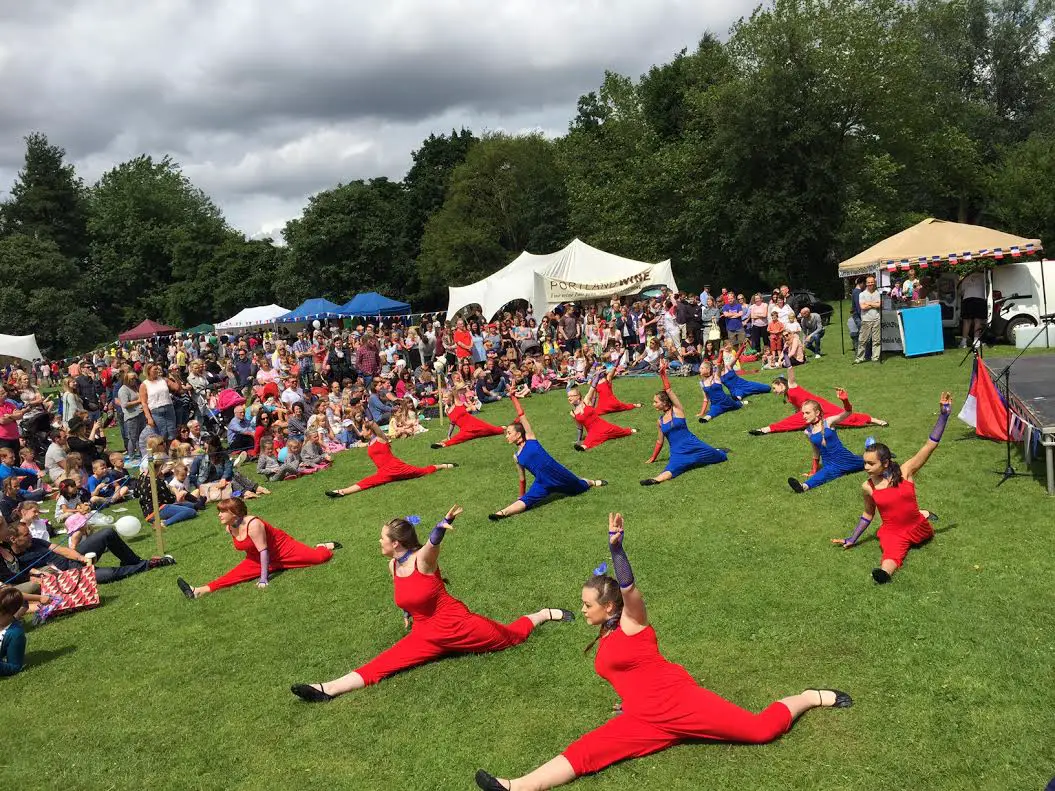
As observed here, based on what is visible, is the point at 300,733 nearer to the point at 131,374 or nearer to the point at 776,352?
the point at 131,374

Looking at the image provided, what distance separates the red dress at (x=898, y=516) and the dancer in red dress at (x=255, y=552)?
6.44 metres

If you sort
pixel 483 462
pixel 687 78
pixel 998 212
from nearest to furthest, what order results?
pixel 483 462 < pixel 998 212 < pixel 687 78

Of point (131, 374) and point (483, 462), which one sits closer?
point (483, 462)

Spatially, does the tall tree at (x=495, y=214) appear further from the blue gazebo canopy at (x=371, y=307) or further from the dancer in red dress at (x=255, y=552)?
the dancer in red dress at (x=255, y=552)

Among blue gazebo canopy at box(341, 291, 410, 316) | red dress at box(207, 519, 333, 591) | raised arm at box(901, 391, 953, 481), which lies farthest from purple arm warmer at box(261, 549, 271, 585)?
blue gazebo canopy at box(341, 291, 410, 316)

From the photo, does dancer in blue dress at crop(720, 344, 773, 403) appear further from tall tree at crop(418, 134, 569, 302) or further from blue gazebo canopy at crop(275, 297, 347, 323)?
tall tree at crop(418, 134, 569, 302)

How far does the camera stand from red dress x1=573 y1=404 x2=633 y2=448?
48.1 ft

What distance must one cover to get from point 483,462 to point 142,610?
6.61 meters

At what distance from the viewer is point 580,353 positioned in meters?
23.0

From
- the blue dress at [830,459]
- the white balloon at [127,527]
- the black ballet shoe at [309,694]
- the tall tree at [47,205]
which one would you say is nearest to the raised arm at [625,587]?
the black ballet shoe at [309,694]

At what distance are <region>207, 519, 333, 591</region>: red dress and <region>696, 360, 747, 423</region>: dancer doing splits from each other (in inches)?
322

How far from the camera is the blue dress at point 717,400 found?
50.9 ft

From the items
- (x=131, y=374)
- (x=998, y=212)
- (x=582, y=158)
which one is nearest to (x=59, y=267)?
(x=582, y=158)

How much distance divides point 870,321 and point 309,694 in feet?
55.8
